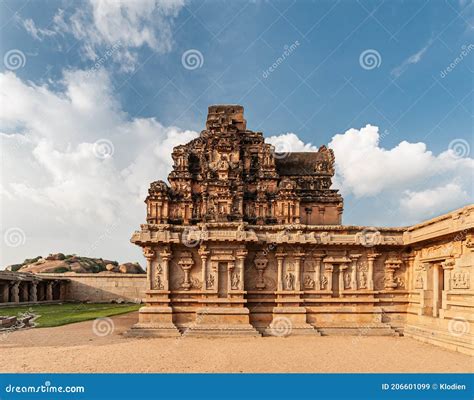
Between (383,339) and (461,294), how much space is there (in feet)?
11.2

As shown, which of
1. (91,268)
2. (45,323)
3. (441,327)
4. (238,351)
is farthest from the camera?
(91,268)

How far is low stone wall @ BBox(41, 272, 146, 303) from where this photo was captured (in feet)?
108

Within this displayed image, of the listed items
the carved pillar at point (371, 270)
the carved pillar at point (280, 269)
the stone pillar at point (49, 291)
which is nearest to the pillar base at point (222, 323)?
the carved pillar at point (280, 269)

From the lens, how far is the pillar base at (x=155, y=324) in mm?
12289

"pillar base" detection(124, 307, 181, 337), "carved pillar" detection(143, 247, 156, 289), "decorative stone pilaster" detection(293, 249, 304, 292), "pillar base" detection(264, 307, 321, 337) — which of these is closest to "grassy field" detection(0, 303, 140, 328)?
"pillar base" detection(124, 307, 181, 337)

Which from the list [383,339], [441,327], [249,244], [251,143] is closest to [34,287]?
[251,143]

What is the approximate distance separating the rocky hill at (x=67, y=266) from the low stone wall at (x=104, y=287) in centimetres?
742

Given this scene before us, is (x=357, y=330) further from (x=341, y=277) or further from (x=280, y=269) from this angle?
(x=280, y=269)

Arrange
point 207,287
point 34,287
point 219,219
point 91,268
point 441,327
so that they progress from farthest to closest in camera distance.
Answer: point 91,268 < point 34,287 < point 219,219 < point 207,287 < point 441,327

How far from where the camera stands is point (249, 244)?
12992mm

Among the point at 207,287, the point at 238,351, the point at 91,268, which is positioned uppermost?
the point at 207,287

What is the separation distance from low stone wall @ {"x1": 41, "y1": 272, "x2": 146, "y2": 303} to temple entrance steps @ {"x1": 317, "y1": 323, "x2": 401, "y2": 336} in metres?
24.9

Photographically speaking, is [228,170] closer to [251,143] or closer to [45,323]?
[251,143]

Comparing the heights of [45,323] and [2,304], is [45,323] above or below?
above
